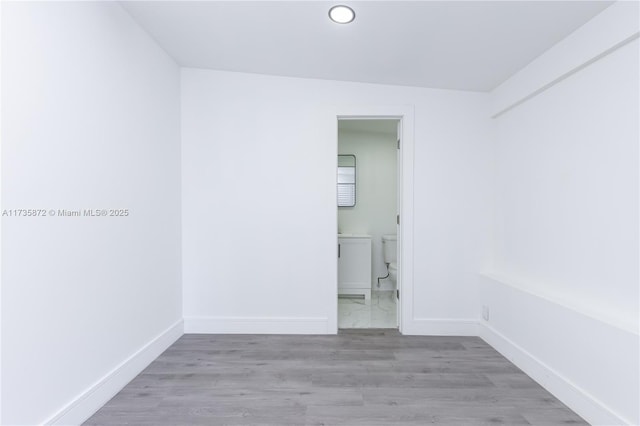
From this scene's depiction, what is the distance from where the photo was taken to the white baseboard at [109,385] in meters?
1.56

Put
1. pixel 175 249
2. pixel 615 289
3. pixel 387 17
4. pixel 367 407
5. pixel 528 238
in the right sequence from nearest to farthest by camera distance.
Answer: pixel 615 289 → pixel 367 407 → pixel 387 17 → pixel 528 238 → pixel 175 249

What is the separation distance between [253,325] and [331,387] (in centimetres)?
112

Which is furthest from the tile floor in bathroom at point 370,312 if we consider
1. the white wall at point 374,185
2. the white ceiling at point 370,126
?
the white ceiling at point 370,126

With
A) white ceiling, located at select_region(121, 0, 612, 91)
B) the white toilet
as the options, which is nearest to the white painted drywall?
white ceiling, located at select_region(121, 0, 612, 91)

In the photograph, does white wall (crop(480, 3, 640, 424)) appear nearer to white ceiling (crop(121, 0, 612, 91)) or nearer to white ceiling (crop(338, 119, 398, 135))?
white ceiling (crop(121, 0, 612, 91))

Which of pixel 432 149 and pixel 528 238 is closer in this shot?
pixel 528 238

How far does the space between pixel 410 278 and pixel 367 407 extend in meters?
1.31

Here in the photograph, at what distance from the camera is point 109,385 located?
1.84 metres

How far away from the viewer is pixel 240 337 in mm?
2748

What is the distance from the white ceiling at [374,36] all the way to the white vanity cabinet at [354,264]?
2049 mm

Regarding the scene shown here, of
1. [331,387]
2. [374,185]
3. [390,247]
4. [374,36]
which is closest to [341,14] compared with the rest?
[374,36]

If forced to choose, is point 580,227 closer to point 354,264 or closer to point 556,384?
point 556,384

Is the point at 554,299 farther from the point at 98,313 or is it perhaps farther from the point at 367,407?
the point at 98,313

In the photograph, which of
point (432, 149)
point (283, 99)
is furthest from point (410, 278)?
point (283, 99)
